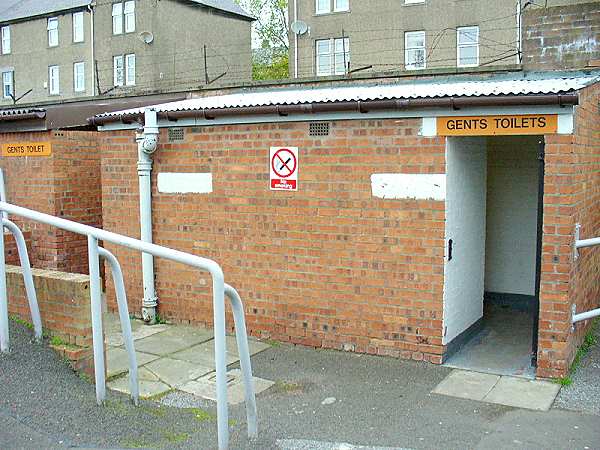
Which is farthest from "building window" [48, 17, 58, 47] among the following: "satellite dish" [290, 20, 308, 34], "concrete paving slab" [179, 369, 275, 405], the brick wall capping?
"concrete paving slab" [179, 369, 275, 405]

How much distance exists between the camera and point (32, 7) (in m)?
38.2

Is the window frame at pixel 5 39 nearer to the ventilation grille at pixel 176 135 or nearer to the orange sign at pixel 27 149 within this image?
the orange sign at pixel 27 149

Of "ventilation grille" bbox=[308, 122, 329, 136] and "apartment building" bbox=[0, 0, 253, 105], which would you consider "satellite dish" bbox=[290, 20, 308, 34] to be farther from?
"ventilation grille" bbox=[308, 122, 329, 136]

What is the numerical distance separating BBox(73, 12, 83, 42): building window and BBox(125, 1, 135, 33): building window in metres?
3.43

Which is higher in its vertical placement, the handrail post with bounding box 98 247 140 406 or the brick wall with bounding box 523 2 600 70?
the brick wall with bounding box 523 2 600 70

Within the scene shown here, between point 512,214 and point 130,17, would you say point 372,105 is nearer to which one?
point 512,214

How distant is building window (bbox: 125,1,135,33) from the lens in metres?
32.7

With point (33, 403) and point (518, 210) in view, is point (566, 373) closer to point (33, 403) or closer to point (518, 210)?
point (518, 210)

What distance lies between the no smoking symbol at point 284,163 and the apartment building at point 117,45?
22.6m

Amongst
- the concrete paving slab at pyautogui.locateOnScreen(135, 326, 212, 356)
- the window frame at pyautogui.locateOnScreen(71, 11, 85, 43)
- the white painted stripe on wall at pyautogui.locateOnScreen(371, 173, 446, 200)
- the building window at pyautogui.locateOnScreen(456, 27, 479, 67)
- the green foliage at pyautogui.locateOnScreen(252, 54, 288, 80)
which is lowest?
the concrete paving slab at pyautogui.locateOnScreen(135, 326, 212, 356)

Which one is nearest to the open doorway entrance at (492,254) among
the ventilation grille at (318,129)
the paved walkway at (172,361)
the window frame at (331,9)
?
the ventilation grille at (318,129)

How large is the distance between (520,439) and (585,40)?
6176 millimetres

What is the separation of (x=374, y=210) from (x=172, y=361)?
2480 mm

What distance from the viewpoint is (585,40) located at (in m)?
9.02
